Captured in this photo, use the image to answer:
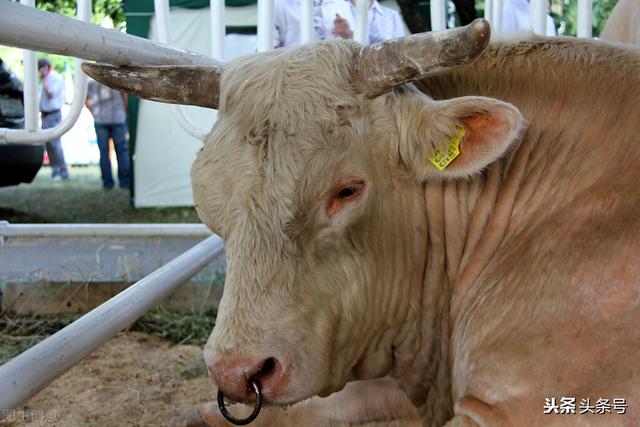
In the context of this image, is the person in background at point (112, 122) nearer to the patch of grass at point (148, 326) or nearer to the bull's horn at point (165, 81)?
the patch of grass at point (148, 326)

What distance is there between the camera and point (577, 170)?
2.46 metres

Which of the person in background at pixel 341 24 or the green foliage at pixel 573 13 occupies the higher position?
the person in background at pixel 341 24

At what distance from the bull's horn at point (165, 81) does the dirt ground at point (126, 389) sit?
140 cm

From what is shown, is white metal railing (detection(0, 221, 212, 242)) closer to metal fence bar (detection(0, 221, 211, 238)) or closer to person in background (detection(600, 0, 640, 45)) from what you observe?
metal fence bar (detection(0, 221, 211, 238))

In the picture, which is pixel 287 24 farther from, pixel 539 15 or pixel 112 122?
pixel 112 122

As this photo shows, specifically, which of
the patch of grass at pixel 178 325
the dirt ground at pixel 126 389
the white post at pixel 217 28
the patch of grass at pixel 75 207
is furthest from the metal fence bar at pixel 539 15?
the patch of grass at pixel 75 207

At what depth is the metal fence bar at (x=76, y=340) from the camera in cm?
215

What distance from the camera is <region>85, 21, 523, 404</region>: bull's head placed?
7.49 ft

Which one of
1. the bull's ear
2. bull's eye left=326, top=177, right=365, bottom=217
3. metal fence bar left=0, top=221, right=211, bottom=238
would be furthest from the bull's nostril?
metal fence bar left=0, top=221, right=211, bottom=238

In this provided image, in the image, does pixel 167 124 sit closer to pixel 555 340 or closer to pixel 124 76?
pixel 124 76

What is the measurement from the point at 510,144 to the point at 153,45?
1.39 meters

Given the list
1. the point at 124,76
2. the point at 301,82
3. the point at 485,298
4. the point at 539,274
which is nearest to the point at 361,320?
the point at 485,298

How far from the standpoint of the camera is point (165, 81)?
2.74 m

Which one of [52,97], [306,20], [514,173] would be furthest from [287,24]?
[52,97]
